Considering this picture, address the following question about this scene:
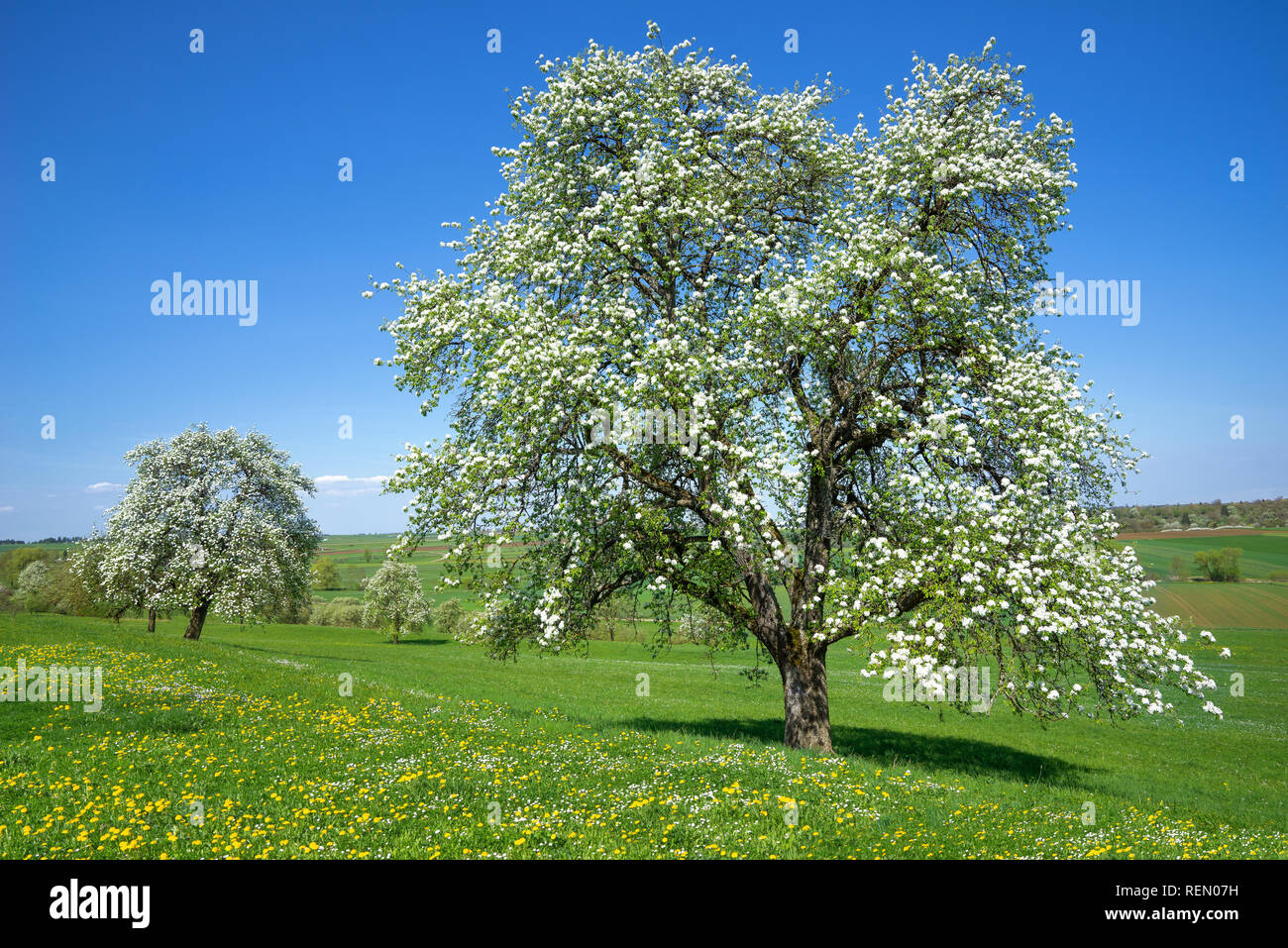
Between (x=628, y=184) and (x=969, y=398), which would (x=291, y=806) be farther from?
(x=969, y=398)

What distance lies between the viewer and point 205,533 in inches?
1655

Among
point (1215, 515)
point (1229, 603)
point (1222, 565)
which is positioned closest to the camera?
point (1229, 603)

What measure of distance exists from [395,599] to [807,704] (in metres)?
66.4

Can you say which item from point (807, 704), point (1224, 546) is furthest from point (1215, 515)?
point (807, 704)

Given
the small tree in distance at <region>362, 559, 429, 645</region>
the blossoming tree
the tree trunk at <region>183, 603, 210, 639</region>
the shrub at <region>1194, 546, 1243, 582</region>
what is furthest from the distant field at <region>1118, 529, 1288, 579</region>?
the tree trunk at <region>183, 603, 210, 639</region>

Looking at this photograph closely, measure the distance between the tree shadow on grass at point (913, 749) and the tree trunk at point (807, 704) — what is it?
104 centimetres

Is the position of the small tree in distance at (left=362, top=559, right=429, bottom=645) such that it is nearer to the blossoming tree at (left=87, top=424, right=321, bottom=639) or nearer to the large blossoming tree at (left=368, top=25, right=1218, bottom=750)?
the blossoming tree at (left=87, top=424, right=321, bottom=639)

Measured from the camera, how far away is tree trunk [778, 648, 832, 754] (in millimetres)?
17844

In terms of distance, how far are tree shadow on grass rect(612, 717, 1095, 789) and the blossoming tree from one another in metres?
29.4

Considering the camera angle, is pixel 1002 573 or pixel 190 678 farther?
pixel 190 678

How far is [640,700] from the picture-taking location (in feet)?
113

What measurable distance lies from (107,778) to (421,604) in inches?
2699

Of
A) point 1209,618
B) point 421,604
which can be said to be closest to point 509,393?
point 421,604

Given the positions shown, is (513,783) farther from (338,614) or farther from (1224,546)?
(1224,546)
